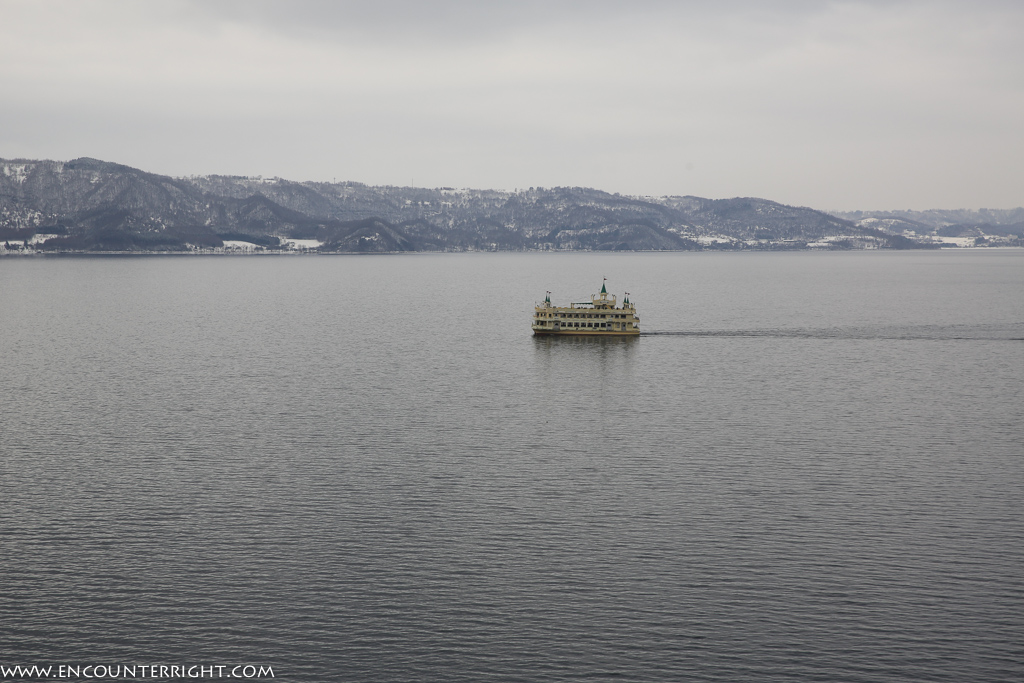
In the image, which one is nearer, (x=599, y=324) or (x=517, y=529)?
(x=517, y=529)

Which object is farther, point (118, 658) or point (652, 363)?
point (652, 363)

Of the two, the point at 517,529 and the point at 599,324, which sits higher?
the point at 599,324

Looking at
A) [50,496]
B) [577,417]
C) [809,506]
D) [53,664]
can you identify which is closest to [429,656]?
[53,664]

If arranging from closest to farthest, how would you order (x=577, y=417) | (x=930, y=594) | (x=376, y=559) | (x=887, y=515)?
1. (x=930, y=594)
2. (x=376, y=559)
3. (x=887, y=515)
4. (x=577, y=417)

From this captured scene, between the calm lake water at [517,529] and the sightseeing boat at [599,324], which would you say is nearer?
the calm lake water at [517,529]

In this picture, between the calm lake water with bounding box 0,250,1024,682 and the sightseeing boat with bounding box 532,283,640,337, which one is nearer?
the calm lake water with bounding box 0,250,1024,682

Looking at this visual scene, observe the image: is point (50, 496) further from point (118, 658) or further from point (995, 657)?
point (995, 657)

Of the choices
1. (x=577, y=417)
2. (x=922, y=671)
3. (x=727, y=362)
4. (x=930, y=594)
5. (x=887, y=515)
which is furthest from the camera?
(x=727, y=362)

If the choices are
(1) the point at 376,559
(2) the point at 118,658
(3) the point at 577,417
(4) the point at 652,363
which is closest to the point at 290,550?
(1) the point at 376,559

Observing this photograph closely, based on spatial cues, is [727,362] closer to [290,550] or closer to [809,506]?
[809,506]

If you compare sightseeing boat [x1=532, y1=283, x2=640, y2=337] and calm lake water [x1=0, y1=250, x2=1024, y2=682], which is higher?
sightseeing boat [x1=532, y1=283, x2=640, y2=337]

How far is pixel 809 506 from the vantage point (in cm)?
7394

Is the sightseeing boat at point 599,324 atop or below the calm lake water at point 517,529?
atop

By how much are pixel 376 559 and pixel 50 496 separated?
34.6m
